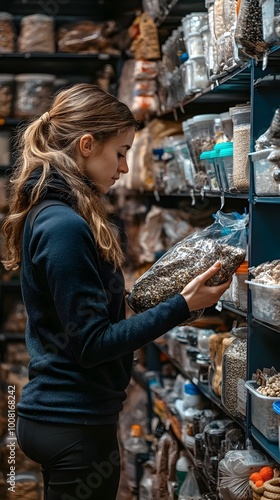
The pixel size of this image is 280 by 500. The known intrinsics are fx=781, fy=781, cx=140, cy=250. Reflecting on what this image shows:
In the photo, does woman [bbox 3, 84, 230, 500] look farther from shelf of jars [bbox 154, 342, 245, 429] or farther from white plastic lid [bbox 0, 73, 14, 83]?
white plastic lid [bbox 0, 73, 14, 83]

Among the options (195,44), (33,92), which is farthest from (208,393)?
(33,92)

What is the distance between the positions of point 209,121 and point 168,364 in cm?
175

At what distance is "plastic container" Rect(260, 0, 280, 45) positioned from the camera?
1.70 metres

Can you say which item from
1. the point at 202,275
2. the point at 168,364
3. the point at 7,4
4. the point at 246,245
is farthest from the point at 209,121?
the point at 7,4

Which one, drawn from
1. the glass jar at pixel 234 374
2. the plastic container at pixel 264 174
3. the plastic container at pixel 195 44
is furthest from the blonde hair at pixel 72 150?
the plastic container at pixel 195 44

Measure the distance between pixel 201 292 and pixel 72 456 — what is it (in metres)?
0.50

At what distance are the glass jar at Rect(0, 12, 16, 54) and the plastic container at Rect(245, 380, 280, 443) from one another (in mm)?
3376

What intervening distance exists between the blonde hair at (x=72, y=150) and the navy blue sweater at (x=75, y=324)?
0.23 feet

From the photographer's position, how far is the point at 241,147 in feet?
7.32

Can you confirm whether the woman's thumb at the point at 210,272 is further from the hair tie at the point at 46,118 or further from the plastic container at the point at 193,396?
the plastic container at the point at 193,396

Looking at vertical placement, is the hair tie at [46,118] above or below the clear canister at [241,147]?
above

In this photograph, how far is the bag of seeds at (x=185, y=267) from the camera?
208 cm

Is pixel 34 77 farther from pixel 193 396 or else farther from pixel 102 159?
pixel 102 159

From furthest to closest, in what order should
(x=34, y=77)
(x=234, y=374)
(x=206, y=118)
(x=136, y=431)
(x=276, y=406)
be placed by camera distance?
(x=34, y=77) < (x=136, y=431) < (x=206, y=118) < (x=234, y=374) < (x=276, y=406)
